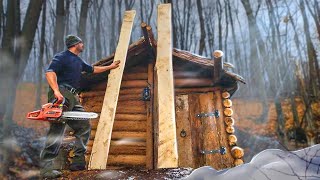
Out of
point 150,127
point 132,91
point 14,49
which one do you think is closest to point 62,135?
point 150,127

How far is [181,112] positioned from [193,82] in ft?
3.06

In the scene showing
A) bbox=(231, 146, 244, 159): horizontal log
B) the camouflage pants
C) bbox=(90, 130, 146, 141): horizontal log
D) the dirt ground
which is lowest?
bbox=(231, 146, 244, 159): horizontal log

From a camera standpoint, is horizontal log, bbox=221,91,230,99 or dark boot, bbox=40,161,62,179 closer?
dark boot, bbox=40,161,62,179

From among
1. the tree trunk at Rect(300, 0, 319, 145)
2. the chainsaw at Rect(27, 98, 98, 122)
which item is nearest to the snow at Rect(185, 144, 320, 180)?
the chainsaw at Rect(27, 98, 98, 122)

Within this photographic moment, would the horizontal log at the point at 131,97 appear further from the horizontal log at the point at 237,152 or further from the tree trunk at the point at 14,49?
the tree trunk at the point at 14,49

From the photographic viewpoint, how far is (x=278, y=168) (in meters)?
1.36

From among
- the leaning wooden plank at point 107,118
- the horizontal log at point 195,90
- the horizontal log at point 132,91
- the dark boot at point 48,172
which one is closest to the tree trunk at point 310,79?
the horizontal log at point 195,90

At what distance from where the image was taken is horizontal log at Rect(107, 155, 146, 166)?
7352 millimetres

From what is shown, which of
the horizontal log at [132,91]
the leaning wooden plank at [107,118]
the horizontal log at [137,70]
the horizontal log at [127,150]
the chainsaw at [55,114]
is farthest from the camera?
the horizontal log at [137,70]

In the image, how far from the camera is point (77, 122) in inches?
182

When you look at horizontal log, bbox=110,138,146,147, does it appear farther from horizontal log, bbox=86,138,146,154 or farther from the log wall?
the log wall

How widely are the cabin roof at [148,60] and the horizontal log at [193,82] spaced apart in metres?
0.36

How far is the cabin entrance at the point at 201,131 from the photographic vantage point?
24.0ft

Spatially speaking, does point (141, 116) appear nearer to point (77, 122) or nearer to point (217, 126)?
point (217, 126)
